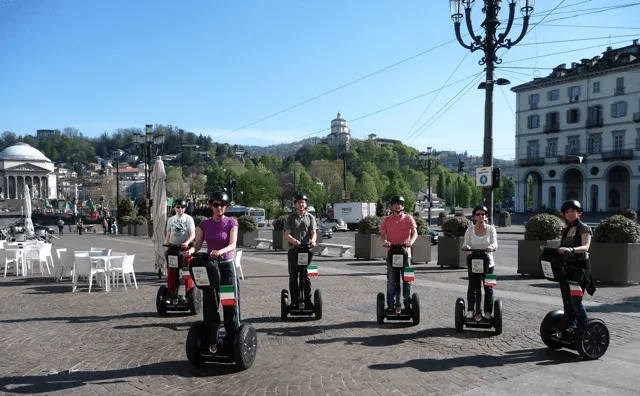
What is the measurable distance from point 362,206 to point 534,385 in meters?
42.7

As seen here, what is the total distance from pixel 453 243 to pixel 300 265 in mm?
7873

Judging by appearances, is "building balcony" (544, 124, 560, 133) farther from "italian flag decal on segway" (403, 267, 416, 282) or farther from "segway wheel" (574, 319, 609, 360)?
"segway wheel" (574, 319, 609, 360)

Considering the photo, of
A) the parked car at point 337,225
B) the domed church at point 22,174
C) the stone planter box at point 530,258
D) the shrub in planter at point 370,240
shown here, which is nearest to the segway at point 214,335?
the stone planter box at point 530,258

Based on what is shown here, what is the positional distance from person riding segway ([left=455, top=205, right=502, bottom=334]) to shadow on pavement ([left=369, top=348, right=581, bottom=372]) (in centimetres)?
90

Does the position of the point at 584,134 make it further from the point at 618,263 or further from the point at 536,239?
the point at 618,263

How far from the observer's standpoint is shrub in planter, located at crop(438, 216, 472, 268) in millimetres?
14742

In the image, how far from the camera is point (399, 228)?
778 centimetres

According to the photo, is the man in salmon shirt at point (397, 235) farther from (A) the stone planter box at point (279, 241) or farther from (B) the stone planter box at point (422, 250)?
(A) the stone planter box at point (279, 241)

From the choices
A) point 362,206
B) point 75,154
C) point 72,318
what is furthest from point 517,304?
point 75,154

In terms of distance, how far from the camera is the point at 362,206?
47750 mm

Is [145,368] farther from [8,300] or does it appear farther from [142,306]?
[8,300]

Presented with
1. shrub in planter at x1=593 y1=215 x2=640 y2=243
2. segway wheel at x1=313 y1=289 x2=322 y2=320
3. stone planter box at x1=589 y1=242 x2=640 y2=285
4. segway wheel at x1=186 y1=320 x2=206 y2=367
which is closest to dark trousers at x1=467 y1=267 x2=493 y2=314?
segway wheel at x1=313 y1=289 x2=322 y2=320

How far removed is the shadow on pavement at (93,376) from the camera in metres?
5.23

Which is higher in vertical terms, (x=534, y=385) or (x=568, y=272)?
(x=568, y=272)
